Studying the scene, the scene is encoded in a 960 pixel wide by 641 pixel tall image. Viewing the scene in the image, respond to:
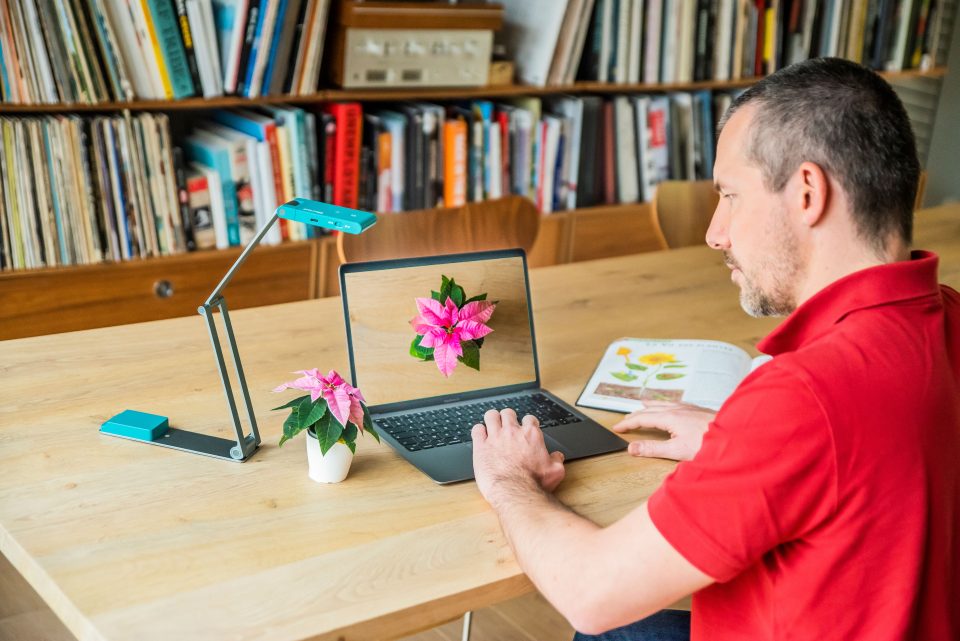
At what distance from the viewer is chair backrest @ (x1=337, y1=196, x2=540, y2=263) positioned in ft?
6.62

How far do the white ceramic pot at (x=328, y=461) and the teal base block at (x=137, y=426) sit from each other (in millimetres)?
228

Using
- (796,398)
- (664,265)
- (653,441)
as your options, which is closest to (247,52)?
(664,265)

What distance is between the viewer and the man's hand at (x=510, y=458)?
3.78 feet

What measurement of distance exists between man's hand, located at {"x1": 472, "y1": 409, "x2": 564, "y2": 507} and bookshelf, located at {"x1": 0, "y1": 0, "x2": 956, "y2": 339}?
144 cm

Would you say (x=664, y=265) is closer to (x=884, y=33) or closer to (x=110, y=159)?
(x=110, y=159)

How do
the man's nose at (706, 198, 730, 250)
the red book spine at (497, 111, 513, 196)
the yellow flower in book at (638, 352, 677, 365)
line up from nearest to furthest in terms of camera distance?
1. the man's nose at (706, 198, 730, 250)
2. the yellow flower in book at (638, 352, 677, 365)
3. the red book spine at (497, 111, 513, 196)

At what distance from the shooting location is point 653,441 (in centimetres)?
132

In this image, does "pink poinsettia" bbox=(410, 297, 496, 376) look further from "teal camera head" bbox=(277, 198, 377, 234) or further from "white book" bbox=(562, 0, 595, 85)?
"white book" bbox=(562, 0, 595, 85)

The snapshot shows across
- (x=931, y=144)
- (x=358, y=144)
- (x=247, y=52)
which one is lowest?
(x=931, y=144)

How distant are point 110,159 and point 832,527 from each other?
7.17ft

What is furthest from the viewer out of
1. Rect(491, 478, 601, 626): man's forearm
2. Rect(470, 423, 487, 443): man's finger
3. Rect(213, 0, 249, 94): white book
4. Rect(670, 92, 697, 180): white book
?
Rect(670, 92, 697, 180): white book

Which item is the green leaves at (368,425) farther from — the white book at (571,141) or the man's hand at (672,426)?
the white book at (571,141)

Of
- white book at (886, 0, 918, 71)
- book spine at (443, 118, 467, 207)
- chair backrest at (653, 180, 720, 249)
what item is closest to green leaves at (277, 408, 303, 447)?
chair backrest at (653, 180, 720, 249)

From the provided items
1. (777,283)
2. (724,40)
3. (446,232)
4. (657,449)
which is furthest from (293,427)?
(724,40)
